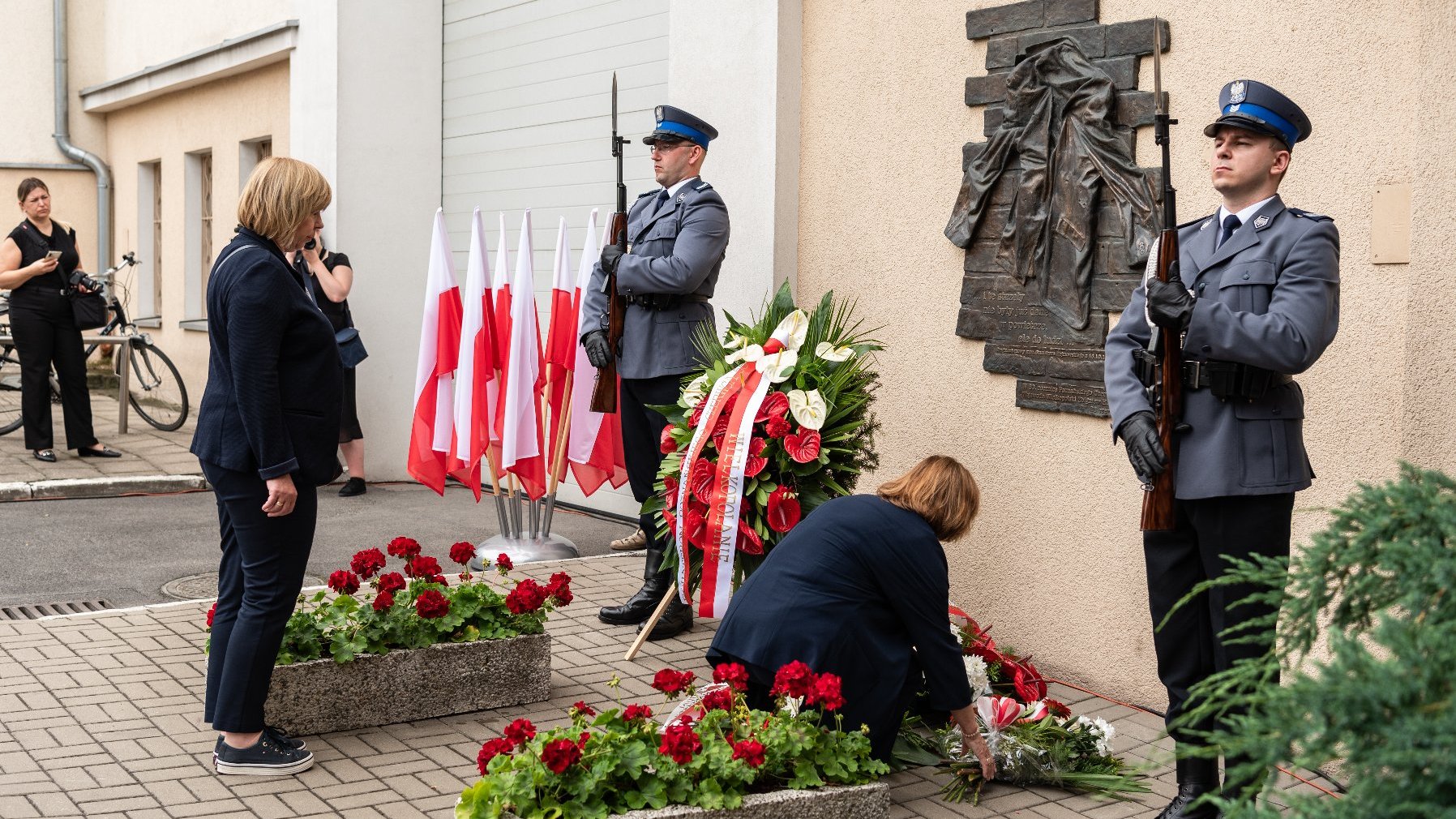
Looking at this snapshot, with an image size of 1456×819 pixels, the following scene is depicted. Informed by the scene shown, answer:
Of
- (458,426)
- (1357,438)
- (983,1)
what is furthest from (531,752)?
(458,426)

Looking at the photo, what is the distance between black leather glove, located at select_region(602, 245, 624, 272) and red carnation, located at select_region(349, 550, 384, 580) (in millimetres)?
1944

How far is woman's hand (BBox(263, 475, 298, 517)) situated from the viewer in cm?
441

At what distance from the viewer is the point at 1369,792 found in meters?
1.72

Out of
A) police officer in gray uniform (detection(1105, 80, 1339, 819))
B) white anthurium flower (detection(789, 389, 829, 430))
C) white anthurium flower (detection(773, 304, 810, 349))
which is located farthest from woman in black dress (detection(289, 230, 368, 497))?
police officer in gray uniform (detection(1105, 80, 1339, 819))

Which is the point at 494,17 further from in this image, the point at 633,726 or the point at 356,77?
the point at 633,726

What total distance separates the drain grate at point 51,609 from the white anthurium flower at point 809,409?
3496 millimetres

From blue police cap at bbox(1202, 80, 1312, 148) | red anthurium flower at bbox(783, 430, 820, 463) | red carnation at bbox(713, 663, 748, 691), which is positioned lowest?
red carnation at bbox(713, 663, 748, 691)

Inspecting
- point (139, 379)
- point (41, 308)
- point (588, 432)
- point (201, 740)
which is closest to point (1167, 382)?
point (201, 740)

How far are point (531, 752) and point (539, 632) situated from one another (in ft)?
6.01

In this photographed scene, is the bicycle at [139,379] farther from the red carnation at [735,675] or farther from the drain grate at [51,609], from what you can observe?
the red carnation at [735,675]

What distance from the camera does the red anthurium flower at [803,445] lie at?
5.49m

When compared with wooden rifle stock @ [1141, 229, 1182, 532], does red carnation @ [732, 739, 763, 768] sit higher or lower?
lower

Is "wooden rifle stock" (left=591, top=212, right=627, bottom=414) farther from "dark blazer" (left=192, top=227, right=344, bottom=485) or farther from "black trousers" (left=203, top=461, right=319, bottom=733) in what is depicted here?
"black trousers" (left=203, top=461, right=319, bottom=733)

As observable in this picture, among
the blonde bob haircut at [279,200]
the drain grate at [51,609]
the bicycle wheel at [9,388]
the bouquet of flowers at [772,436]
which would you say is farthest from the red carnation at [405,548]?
the bicycle wheel at [9,388]
